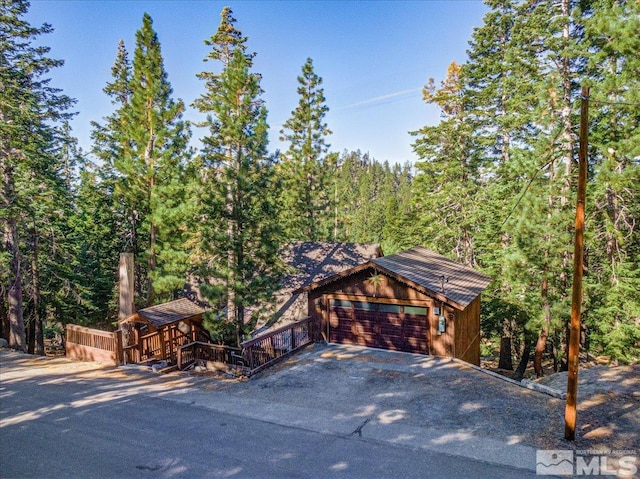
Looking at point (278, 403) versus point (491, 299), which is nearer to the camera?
point (278, 403)

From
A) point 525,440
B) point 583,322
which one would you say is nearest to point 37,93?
point 525,440

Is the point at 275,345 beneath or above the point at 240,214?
beneath

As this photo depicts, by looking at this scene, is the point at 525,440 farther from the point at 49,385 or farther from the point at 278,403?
the point at 49,385

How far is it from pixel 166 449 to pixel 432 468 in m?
5.35

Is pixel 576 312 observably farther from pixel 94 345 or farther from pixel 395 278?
pixel 94 345

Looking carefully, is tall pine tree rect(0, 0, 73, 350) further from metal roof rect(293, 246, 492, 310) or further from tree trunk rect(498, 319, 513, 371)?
tree trunk rect(498, 319, 513, 371)

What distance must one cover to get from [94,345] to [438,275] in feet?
47.5

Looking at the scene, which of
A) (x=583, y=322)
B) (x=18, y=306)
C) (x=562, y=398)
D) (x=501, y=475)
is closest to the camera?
(x=501, y=475)

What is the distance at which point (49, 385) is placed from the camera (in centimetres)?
1247

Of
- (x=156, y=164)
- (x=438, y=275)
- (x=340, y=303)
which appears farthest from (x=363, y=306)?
(x=156, y=164)

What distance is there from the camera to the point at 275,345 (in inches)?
603

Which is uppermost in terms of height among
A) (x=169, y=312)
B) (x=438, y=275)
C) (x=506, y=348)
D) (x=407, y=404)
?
(x=438, y=275)

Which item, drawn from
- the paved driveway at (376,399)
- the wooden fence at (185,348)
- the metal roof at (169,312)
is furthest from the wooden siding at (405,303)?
the metal roof at (169,312)

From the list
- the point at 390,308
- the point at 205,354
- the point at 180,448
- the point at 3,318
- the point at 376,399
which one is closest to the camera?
the point at 180,448
